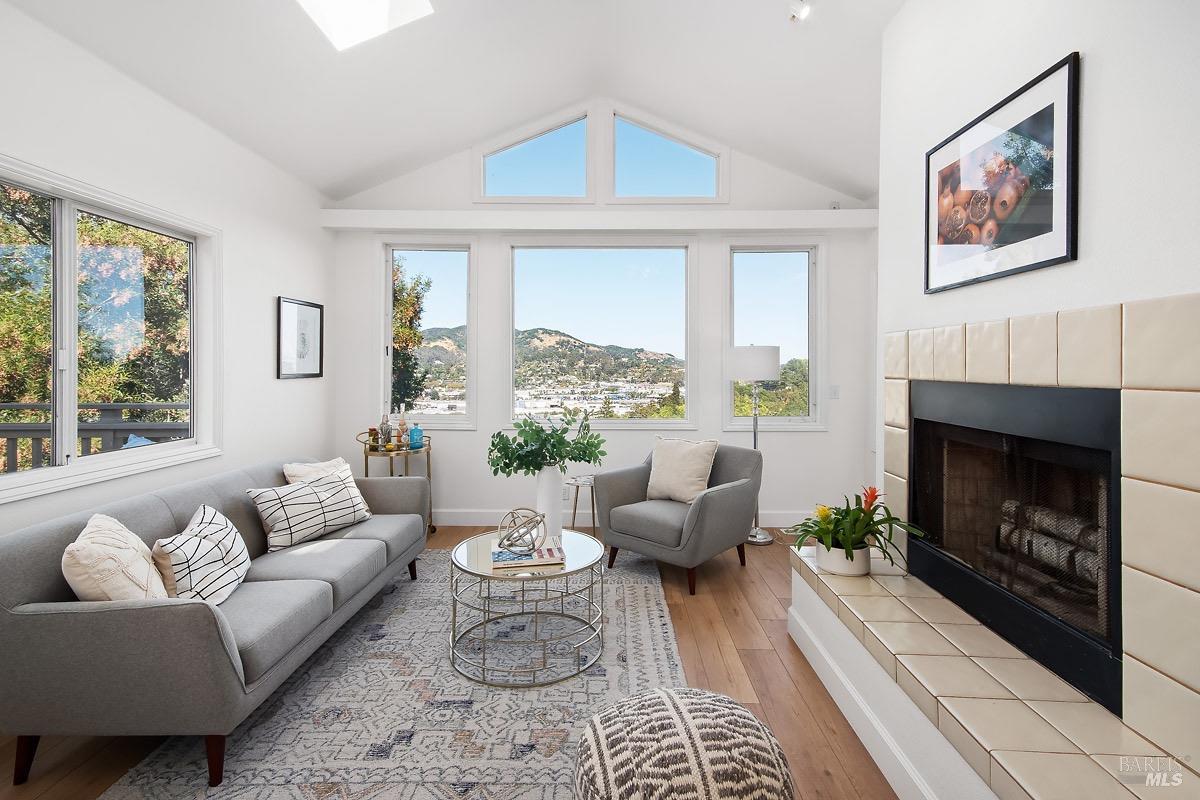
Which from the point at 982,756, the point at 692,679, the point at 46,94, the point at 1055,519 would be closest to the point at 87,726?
the point at 692,679

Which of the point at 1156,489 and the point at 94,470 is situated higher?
the point at 1156,489

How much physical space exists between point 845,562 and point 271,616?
88.3 inches

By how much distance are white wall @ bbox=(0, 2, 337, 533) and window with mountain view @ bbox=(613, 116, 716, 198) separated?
2.42 metres

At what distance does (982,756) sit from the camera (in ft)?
4.48

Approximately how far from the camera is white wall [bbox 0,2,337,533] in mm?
2256

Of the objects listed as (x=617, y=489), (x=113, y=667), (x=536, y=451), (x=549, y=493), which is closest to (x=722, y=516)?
(x=617, y=489)

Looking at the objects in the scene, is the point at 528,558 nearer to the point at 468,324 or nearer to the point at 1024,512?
the point at 1024,512

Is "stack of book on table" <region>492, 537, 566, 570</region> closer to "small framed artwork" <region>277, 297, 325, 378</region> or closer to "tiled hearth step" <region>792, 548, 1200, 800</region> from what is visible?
"tiled hearth step" <region>792, 548, 1200, 800</region>

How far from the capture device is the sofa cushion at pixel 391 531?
3.10 metres

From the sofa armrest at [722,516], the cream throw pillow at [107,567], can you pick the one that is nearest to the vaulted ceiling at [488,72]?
the cream throw pillow at [107,567]

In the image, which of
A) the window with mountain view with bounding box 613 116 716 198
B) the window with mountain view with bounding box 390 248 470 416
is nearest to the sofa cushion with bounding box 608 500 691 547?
the window with mountain view with bounding box 390 248 470 416

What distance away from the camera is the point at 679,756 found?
137 cm

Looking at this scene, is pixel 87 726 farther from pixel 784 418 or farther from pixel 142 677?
pixel 784 418

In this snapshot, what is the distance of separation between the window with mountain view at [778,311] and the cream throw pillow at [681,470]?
1081mm
